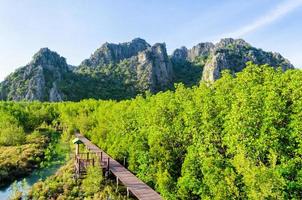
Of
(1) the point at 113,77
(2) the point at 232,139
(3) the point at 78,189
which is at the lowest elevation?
(3) the point at 78,189

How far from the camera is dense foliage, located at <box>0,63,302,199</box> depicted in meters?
20.5

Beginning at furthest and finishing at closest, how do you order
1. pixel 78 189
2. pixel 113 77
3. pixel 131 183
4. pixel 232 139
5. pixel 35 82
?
1. pixel 113 77
2. pixel 35 82
3. pixel 78 189
4. pixel 131 183
5. pixel 232 139

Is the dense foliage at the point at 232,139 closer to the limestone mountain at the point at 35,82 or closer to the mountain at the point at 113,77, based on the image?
the mountain at the point at 113,77

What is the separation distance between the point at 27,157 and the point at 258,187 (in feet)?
168

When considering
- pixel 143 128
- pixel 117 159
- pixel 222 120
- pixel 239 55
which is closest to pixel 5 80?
pixel 239 55

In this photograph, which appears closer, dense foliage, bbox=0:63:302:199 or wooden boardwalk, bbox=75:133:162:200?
dense foliage, bbox=0:63:302:199

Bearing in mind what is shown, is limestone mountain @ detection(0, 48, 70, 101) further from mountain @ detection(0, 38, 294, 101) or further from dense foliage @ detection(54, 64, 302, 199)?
dense foliage @ detection(54, 64, 302, 199)

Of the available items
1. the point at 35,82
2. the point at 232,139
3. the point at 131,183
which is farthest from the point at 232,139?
the point at 35,82

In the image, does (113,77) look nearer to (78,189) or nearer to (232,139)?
(78,189)

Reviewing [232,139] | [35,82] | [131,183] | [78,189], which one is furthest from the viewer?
[35,82]

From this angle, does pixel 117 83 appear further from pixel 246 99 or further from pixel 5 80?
pixel 246 99

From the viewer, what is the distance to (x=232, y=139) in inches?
898

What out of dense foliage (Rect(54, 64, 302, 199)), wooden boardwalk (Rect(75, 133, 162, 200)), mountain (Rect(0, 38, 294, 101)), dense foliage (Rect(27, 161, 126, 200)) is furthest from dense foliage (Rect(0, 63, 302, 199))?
mountain (Rect(0, 38, 294, 101))

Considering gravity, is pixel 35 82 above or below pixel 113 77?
below
